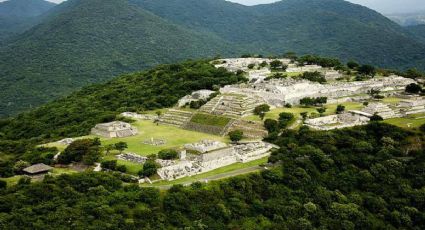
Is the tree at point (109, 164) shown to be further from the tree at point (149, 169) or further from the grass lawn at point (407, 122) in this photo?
the grass lawn at point (407, 122)

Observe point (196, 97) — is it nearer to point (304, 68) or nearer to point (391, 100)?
point (391, 100)

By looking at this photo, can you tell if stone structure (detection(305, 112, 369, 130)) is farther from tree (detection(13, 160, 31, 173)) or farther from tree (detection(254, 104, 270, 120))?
tree (detection(13, 160, 31, 173))

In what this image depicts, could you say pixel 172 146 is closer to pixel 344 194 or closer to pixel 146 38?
pixel 344 194

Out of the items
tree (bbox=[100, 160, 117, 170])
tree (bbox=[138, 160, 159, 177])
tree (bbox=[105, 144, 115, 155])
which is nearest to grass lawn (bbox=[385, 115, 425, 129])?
tree (bbox=[138, 160, 159, 177])

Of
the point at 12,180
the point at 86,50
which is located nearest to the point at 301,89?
the point at 12,180

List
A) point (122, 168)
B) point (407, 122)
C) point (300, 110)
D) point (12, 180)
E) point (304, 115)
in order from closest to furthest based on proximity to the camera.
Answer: point (12, 180), point (122, 168), point (407, 122), point (304, 115), point (300, 110)

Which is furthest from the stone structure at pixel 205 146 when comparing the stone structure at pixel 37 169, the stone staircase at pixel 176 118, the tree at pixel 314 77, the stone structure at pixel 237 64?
the stone structure at pixel 237 64

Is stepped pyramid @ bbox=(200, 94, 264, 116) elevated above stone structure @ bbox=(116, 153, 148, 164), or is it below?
above
